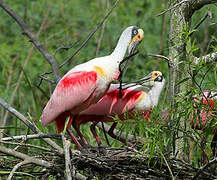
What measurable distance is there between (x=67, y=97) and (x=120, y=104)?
37.9 inches

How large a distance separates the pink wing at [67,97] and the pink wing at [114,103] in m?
0.51

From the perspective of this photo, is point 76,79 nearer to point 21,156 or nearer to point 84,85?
point 84,85

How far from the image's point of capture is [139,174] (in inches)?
194

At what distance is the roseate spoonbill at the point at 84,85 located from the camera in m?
5.95

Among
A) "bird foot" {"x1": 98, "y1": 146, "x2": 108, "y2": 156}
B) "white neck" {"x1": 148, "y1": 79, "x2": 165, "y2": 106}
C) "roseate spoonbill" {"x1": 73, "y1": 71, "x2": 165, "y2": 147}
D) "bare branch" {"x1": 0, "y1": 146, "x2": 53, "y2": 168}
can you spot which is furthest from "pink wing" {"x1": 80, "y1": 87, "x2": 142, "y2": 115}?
"bare branch" {"x1": 0, "y1": 146, "x2": 53, "y2": 168}

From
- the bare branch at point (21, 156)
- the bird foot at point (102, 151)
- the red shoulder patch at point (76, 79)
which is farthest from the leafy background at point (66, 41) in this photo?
the bare branch at point (21, 156)

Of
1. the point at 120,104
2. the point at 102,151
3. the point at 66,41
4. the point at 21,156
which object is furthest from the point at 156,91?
the point at 21,156

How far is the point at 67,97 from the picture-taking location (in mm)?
6207

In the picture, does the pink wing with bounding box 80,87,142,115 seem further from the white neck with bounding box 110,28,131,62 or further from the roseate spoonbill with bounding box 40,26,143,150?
the white neck with bounding box 110,28,131,62

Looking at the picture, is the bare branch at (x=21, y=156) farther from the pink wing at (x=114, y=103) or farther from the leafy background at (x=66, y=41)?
the pink wing at (x=114, y=103)

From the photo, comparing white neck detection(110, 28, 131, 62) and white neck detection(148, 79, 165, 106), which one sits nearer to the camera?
white neck detection(110, 28, 131, 62)

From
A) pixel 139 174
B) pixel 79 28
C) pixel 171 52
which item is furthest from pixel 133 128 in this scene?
pixel 79 28

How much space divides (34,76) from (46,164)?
582 centimetres

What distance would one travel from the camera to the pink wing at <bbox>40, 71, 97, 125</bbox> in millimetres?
6121
